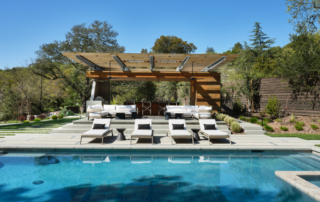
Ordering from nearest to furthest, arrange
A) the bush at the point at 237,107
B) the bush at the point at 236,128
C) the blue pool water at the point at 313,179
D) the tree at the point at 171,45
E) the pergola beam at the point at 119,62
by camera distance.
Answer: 1. the blue pool water at the point at 313,179
2. the bush at the point at 236,128
3. the pergola beam at the point at 119,62
4. the bush at the point at 237,107
5. the tree at the point at 171,45

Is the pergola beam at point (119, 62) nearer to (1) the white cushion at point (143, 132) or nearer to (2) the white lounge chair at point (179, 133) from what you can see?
(1) the white cushion at point (143, 132)

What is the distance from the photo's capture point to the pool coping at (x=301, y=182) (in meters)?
3.20

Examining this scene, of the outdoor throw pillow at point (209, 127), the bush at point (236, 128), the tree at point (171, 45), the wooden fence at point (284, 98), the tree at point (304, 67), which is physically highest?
the tree at point (171, 45)

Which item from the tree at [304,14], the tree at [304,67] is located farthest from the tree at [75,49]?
the tree at [304,67]

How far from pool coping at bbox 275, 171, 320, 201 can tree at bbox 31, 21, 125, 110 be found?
17801 millimetres

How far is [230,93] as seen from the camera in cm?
1471

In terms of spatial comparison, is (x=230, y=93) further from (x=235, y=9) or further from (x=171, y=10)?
(x=171, y=10)

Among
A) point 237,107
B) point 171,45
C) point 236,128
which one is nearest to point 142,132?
point 236,128

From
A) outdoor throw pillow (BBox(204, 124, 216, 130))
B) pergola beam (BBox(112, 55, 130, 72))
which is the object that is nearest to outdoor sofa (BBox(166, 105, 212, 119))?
outdoor throw pillow (BBox(204, 124, 216, 130))

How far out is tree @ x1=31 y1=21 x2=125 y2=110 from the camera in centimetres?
1864

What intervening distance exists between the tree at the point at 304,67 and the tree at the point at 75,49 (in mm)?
15078

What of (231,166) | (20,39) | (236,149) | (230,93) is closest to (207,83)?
(230,93)

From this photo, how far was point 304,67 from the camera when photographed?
381 inches

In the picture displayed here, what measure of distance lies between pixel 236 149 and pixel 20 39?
2428cm
